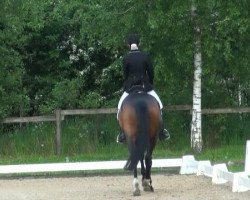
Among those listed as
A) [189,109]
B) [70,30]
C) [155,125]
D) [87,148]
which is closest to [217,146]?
[189,109]

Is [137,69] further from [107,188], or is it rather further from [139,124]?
[107,188]

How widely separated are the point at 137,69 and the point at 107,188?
7.80ft

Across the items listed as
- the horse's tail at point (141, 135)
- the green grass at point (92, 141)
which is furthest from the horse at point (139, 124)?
the green grass at point (92, 141)

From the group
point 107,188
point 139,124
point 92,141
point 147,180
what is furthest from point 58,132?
point 139,124

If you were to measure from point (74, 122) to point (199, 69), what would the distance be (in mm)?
4325

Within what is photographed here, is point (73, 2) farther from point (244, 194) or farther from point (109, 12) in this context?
point (244, 194)

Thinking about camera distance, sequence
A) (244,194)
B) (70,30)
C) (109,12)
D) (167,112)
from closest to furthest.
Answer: (244,194), (109,12), (167,112), (70,30)

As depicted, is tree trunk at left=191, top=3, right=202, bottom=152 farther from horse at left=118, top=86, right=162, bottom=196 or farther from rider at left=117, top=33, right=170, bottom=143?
horse at left=118, top=86, right=162, bottom=196

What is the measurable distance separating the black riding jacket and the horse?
0.17 m

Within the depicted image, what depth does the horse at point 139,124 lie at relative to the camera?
11.3m

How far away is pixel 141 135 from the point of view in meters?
11.3

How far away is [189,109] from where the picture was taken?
20.3 m

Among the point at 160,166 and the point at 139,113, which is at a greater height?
the point at 139,113

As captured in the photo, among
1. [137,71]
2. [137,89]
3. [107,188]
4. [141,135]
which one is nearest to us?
[141,135]
